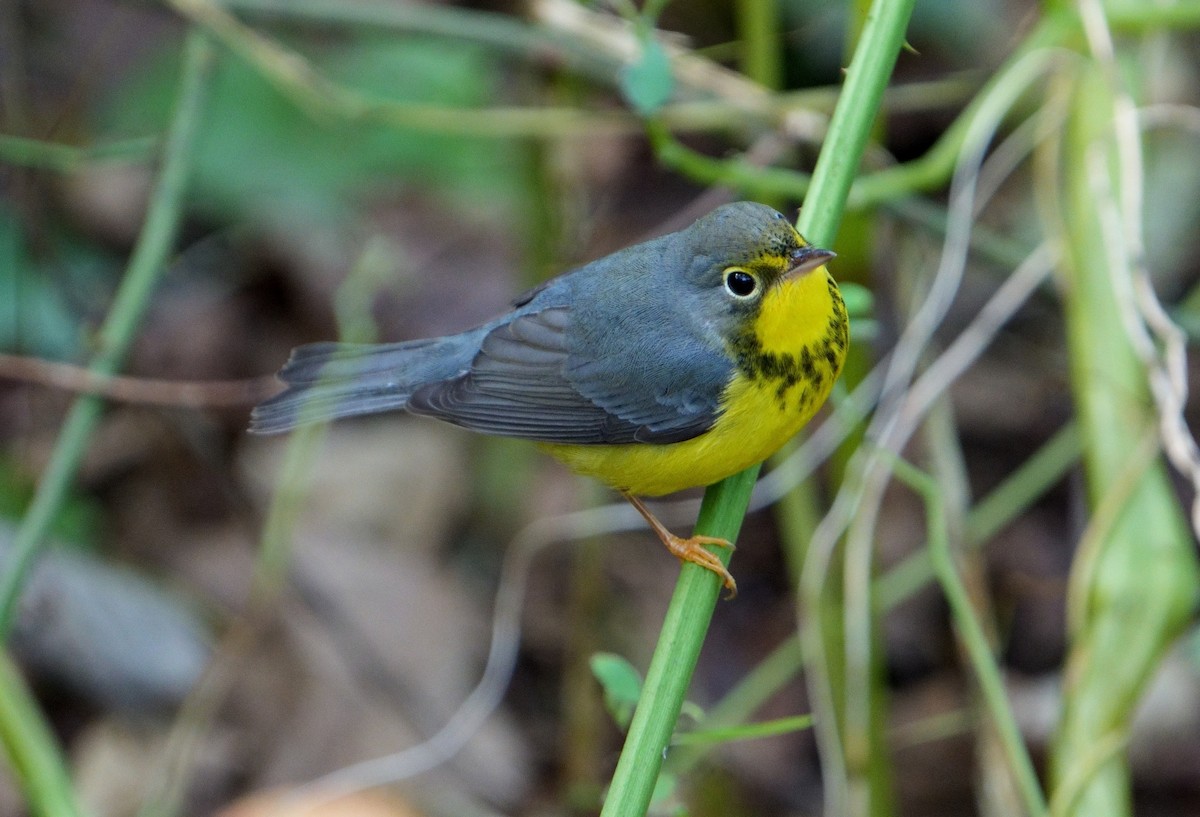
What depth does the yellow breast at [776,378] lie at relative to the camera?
2848mm

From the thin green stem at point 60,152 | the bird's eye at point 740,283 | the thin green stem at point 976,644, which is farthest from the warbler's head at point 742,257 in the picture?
the thin green stem at point 60,152

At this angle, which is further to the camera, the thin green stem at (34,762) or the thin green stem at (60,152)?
the thin green stem at (60,152)

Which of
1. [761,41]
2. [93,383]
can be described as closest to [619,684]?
[93,383]

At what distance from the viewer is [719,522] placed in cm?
261

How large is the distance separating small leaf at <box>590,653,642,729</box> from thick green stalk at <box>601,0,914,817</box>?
5.9 inches

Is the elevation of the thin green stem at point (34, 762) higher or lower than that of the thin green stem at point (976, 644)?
lower

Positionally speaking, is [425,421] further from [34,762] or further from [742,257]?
[34,762]

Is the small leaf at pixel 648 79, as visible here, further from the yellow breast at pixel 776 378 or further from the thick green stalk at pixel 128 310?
the thick green stalk at pixel 128 310

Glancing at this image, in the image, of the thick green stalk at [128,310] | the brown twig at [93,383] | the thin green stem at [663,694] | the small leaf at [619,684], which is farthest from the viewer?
the brown twig at [93,383]

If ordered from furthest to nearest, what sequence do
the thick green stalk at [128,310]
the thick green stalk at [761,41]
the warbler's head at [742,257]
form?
1. the thick green stalk at [761,41]
2. the thick green stalk at [128,310]
3. the warbler's head at [742,257]

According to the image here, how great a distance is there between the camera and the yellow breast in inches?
112

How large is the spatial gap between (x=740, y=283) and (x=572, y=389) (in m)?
0.59

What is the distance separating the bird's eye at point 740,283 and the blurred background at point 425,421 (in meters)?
0.40

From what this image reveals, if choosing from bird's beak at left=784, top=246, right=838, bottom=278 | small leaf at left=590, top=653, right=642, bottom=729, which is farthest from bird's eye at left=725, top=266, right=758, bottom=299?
small leaf at left=590, top=653, right=642, bottom=729
